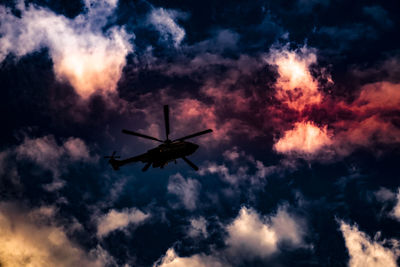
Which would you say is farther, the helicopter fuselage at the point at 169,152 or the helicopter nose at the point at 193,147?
the helicopter nose at the point at 193,147

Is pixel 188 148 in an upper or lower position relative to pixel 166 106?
lower

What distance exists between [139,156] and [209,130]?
9425mm

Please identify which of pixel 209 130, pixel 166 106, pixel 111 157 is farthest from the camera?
pixel 111 157

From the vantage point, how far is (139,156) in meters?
32.8

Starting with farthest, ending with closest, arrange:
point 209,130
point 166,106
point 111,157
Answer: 1. point 111,157
2. point 209,130
3. point 166,106

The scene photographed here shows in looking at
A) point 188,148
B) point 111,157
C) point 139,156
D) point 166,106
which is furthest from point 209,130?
point 111,157

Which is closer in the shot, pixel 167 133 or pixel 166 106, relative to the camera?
pixel 166 106

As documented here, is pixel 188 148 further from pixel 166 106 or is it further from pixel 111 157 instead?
pixel 111 157

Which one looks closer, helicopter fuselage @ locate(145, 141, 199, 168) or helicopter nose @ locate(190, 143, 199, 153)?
helicopter fuselage @ locate(145, 141, 199, 168)

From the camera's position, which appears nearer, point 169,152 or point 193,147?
point 169,152

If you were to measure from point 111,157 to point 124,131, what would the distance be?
7.82 meters

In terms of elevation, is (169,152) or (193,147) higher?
(193,147)

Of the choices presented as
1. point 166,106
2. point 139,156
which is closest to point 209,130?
point 166,106

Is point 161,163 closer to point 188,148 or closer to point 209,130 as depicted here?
point 188,148
